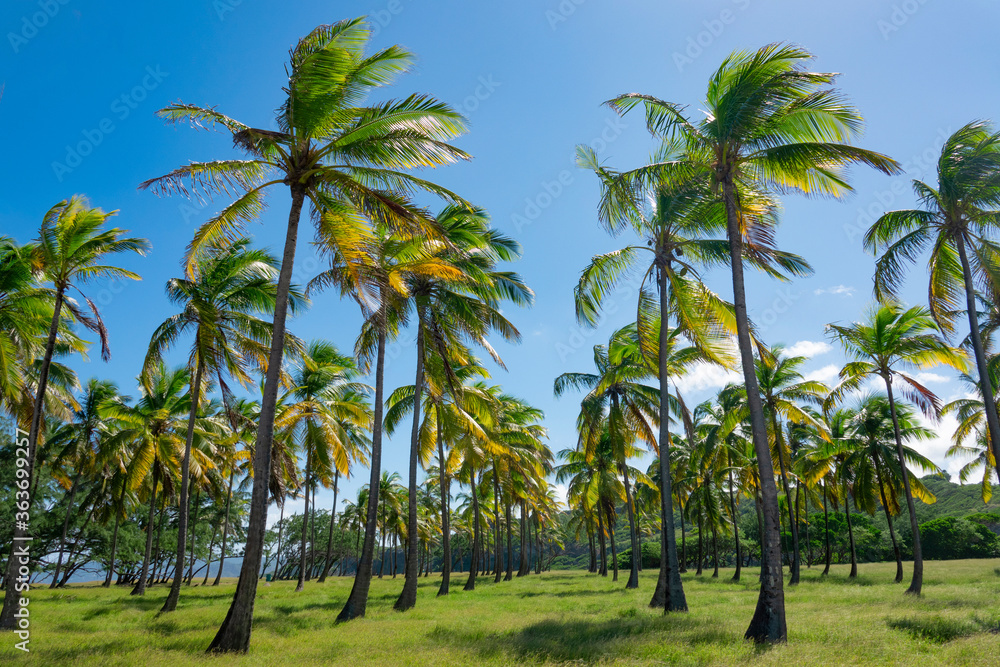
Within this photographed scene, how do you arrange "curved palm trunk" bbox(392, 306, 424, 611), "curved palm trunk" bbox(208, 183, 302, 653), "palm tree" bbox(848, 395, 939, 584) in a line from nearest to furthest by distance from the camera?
"curved palm trunk" bbox(208, 183, 302, 653) < "curved palm trunk" bbox(392, 306, 424, 611) < "palm tree" bbox(848, 395, 939, 584)

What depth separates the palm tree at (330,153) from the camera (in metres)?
9.70

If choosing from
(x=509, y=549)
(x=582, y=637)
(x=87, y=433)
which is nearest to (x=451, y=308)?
(x=582, y=637)

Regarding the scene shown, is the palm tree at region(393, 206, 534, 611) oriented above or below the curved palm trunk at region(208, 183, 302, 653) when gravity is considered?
above

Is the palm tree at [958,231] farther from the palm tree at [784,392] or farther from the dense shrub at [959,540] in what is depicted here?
the dense shrub at [959,540]

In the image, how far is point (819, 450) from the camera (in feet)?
87.5

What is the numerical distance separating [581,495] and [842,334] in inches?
852

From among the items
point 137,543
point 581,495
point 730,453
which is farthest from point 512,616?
point 137,543

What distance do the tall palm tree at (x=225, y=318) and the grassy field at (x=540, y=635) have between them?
133 inches

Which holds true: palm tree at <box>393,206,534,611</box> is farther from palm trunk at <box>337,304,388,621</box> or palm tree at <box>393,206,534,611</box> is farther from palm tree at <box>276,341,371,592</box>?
palm tree at <box>276,341,371,592</box>

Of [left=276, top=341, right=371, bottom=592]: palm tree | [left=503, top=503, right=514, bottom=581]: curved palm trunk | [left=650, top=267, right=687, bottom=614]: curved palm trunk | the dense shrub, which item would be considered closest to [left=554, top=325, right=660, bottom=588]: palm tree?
[left=650, top=267, right=687, bottom=614]: curved palm trunk

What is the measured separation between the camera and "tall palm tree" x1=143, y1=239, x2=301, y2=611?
1508 cm

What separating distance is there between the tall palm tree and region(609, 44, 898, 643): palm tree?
11195mm

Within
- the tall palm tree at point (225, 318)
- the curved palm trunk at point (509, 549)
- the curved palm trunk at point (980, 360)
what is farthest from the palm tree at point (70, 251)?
the curved palm trunk at point (509, 549)

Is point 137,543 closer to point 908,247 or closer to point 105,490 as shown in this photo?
point 105,490
